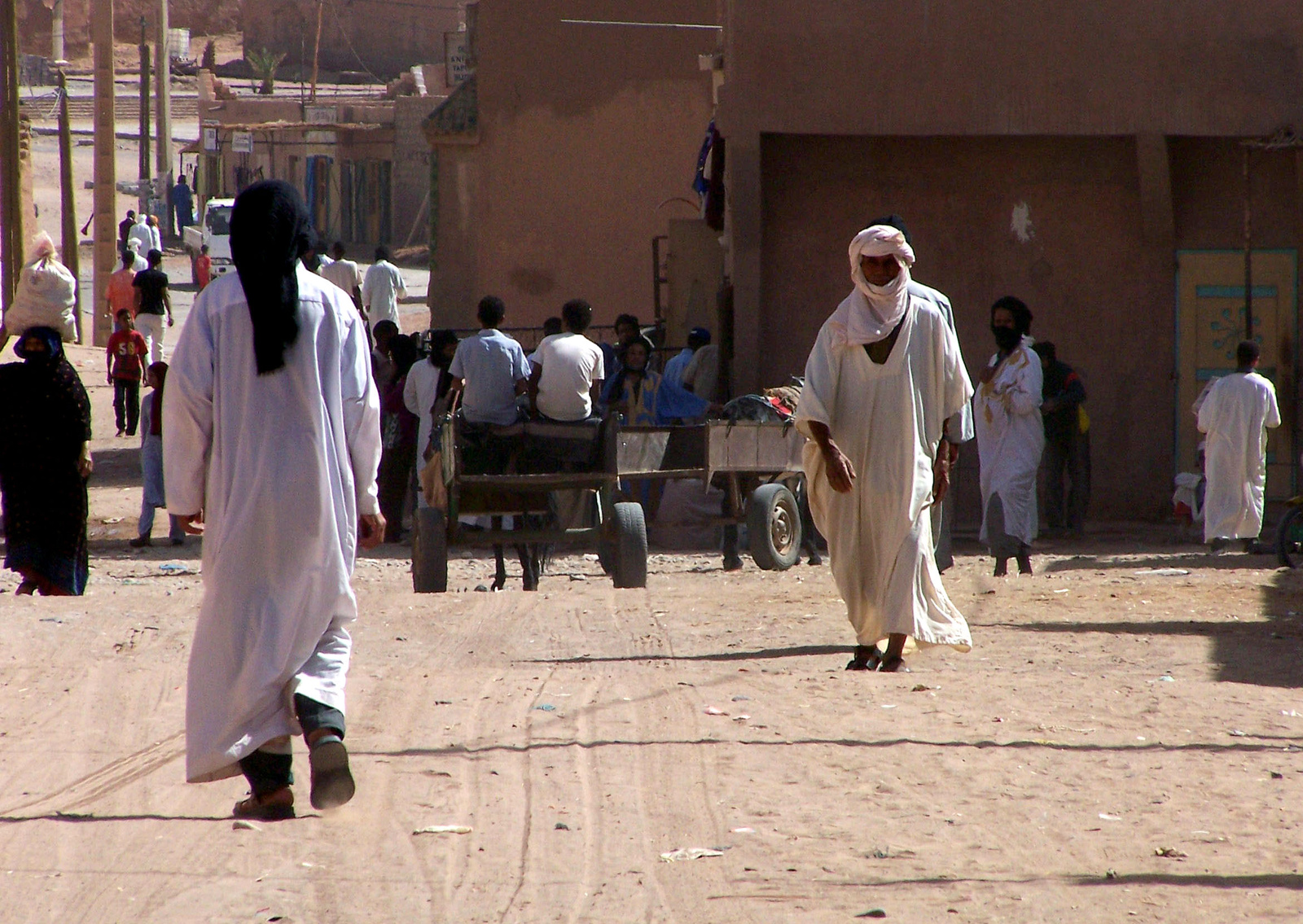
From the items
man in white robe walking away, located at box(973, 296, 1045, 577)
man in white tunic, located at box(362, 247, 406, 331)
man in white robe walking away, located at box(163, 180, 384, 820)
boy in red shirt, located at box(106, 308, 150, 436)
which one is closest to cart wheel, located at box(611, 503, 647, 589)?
man in white robe walking away, located at box(973, 296, 1045, 577)

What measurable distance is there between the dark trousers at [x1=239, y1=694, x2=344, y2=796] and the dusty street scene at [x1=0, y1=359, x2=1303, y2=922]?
113mm

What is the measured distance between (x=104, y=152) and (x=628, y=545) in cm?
1703

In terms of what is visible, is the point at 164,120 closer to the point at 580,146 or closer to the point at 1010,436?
the point at 580,146

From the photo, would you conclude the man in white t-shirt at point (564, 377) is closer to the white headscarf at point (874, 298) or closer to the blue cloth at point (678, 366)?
the white headscarf at point (874, 298)

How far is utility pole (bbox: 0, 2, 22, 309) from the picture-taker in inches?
650

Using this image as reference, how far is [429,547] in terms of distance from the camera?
9562mm

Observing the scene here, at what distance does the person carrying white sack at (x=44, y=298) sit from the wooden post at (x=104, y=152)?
637 inches

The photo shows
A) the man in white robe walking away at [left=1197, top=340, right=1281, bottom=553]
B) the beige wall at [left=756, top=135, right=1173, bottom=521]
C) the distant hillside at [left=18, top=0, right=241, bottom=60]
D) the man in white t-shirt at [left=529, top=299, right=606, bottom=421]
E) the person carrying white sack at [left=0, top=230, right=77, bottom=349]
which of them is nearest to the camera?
the person carrying white sack at [left=0, top=230, right=77, bottom=349]

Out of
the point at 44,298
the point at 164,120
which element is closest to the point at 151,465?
the point at 44,298

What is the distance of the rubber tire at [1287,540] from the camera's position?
10977mm

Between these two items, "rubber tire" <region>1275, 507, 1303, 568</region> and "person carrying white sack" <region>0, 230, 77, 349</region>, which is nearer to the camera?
"person carrying white sack" <region>0, 230, 77, 349</region>

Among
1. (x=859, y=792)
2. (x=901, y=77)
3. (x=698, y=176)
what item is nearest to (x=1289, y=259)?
(x=901, y=77)

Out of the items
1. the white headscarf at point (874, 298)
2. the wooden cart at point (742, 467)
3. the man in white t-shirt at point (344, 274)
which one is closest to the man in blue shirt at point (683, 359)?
the wooden cart at point (742, 467)

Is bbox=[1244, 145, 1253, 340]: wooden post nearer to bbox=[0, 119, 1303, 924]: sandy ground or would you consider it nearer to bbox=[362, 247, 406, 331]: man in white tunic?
bbox=[0, 119, 1303, 924]: sandy ground
